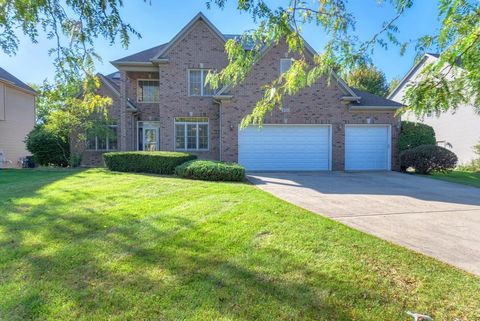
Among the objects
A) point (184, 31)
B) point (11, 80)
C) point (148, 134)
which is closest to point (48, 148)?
point (148, 134)

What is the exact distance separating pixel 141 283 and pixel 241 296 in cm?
118

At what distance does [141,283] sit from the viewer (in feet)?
11.6

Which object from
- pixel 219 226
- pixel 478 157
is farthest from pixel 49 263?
pixel 478 157

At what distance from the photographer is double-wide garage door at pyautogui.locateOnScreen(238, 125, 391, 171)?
15305mm

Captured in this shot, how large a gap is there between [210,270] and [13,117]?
1045 inches

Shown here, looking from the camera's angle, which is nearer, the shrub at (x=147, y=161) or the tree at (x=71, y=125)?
the shrub at (x=147, y=161)

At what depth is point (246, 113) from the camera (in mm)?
15227

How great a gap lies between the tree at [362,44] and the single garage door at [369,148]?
11.7 metres

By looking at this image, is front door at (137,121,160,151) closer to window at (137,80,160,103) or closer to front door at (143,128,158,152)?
front door at (143,128,158,152)

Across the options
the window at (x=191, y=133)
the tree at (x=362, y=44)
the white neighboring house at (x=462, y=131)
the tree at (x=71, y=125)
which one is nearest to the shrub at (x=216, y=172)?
the tree at (x=71, y=125)

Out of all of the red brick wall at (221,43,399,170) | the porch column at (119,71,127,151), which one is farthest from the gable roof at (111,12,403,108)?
the porch column at (119,71,127,151)

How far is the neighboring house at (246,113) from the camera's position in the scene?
1530 centimetres

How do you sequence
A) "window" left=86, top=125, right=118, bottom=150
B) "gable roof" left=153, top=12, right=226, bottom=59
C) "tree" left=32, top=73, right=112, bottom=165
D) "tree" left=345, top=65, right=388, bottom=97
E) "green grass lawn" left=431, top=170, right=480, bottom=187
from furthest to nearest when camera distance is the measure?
"tree" left=345, top=65, right=388, bottom=97 < "window" left=86, top=125, right=118, bottom=150 < "gable roof" left=153, top=12, right=226, bottom=59 < "tree" left=32, top=73, right=112, bottom=165 < "green grass lawn" left=431, top=170, right=480, bottom=187

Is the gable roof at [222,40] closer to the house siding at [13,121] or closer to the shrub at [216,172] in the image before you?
the shrub at [216,172]
